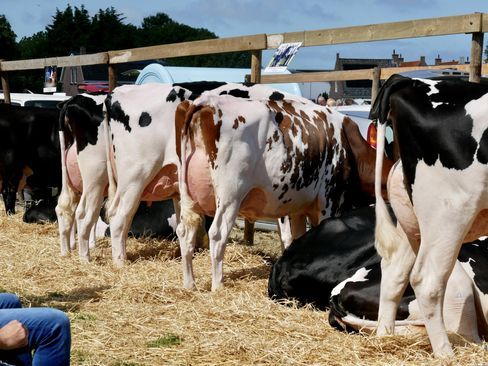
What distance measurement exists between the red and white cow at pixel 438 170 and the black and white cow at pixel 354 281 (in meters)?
0.37

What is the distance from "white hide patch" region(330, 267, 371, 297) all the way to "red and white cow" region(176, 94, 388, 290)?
1.57 metres

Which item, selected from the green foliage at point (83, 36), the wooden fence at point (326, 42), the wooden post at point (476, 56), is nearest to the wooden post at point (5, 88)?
the wooden fence at point (326, 42)

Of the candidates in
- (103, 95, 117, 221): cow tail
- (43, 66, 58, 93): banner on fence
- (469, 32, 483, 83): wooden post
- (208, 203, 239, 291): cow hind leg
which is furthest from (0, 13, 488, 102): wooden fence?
(208, 203, 239, 291): cow hind leg

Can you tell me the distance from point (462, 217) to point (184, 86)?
15.5 ft

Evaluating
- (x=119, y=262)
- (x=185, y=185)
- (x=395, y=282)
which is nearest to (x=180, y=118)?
(x=185, y=185)

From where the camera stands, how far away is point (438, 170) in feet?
16.1

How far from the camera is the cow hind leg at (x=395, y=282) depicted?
17.7 ft

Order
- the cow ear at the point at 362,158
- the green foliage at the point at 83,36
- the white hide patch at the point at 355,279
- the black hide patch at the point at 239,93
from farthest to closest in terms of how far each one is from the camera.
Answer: the green foliage at the point at 83,36 < the black hide patch at the point at 239,93 < the cow ear at the point at 362,158 < the white hide patch at the point at 355,279

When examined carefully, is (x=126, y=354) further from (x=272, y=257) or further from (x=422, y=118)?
(x=272, y=257)

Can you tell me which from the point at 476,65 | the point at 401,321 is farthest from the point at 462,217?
the point at 476,65

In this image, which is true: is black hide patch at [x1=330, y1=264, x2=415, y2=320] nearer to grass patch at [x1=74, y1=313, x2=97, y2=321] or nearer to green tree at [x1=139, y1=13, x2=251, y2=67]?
grass patch at [x1=74, y1=313, x2=97, y2=321]

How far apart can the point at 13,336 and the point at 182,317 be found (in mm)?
2383

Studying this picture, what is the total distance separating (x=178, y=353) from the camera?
17.0ft

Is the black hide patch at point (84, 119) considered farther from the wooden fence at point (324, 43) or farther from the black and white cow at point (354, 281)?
the black and white cow at point (354, 281)
